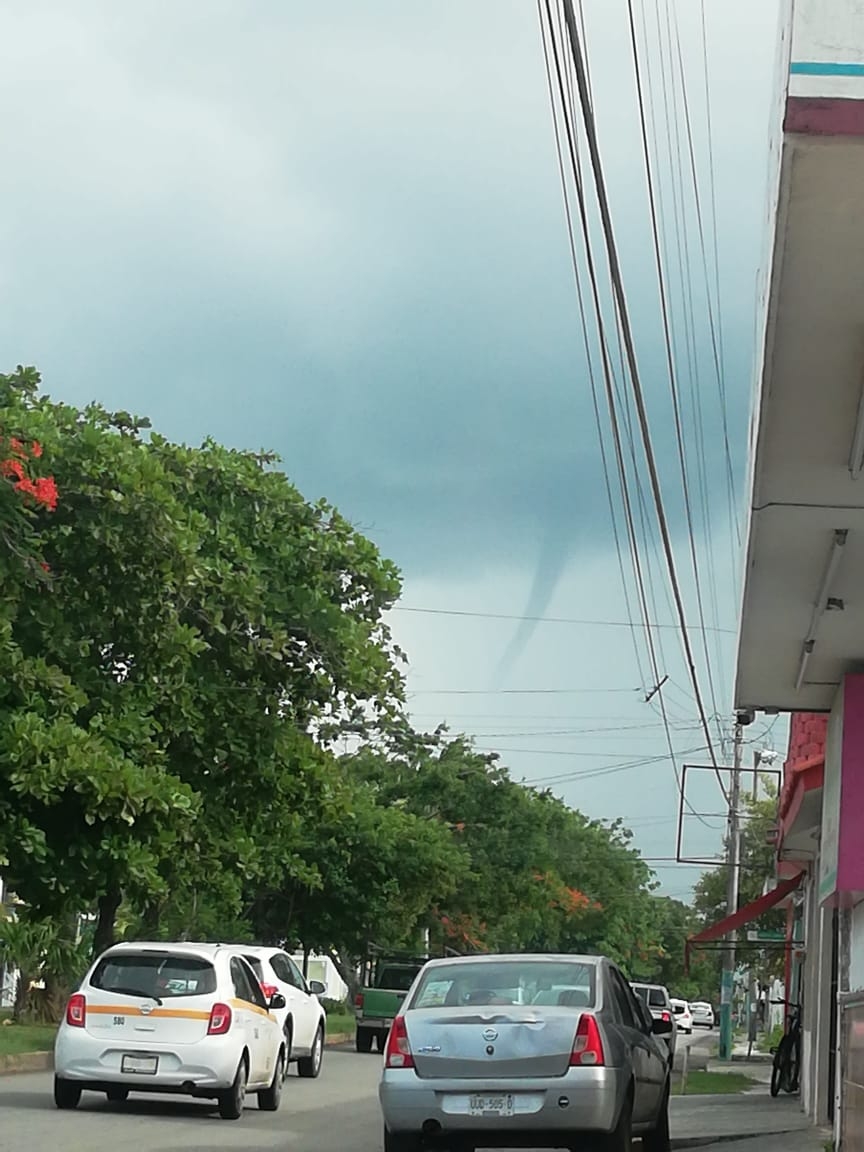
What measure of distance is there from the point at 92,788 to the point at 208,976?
3.34 metres

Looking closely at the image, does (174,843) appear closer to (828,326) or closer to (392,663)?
(392,663)

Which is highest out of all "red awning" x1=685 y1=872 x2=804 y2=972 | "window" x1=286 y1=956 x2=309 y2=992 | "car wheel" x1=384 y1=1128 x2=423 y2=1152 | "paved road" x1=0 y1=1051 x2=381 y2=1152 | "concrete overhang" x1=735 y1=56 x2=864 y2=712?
"concrete overhang" x1=735 y1=56 x2=864 y2=712

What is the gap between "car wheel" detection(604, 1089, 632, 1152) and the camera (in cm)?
1255

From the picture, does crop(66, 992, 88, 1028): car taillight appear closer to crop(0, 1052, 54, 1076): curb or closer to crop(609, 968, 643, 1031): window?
crop(609, 968, 643, 1031): window

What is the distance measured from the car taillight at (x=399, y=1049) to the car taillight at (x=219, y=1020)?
506 cm

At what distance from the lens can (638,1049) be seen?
45.4 feet

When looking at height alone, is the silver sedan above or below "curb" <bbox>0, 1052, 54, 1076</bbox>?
above

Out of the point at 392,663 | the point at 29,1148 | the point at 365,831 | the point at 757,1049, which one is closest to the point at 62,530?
the point at 392,663

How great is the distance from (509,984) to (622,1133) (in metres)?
1.32

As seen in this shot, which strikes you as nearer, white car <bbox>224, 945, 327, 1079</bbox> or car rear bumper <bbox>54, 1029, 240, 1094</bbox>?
car rear bumper <bbox>54, 1029, 240, 1094</bbox>

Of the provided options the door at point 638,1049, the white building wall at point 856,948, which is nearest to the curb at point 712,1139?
the door at point 638,1049

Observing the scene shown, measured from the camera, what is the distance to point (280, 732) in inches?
997

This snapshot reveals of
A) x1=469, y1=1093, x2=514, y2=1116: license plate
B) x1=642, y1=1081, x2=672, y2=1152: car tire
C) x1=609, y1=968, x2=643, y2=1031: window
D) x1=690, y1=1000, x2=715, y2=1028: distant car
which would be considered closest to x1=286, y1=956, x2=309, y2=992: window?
x1=642, y1=1081, x2=672, y2=1152: car tire

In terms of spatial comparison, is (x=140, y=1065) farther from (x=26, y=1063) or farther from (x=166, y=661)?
(x=26, y=1063)
